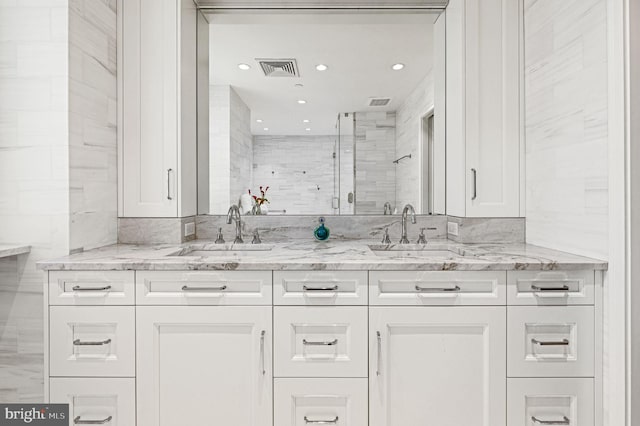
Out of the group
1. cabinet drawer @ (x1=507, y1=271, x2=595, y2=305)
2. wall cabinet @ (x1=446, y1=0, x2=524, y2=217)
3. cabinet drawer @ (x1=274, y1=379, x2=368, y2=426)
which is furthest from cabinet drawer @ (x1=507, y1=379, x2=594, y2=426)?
wall cabinet @ (x1=446, y1=0, x2=524, y2=217)

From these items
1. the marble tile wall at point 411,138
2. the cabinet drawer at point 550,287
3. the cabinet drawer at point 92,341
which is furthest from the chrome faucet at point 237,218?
the cabinet drawer at point 550,287

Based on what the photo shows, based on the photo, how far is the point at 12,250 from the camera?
5.20ft

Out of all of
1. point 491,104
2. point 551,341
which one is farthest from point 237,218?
point 551,341

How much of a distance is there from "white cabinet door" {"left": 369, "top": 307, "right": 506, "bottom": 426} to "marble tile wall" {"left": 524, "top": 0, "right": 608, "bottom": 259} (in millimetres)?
531

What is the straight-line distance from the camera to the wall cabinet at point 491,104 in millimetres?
2051

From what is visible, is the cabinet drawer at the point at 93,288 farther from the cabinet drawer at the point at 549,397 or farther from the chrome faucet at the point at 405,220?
the cabinet drawer at the point at 549,397

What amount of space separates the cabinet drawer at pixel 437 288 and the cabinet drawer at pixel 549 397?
337mm

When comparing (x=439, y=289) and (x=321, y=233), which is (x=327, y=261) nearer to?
(x=439, y=289)

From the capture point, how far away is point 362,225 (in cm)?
231

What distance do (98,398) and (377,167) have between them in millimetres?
1710

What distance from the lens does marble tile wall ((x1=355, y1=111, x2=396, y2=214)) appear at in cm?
230

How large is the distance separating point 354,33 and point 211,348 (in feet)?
5.88

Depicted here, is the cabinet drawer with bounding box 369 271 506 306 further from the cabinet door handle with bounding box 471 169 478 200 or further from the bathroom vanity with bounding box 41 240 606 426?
the cabinet door handle with bounding box 471 169 478 200

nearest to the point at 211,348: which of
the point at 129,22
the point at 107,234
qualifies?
the point at 107,234
